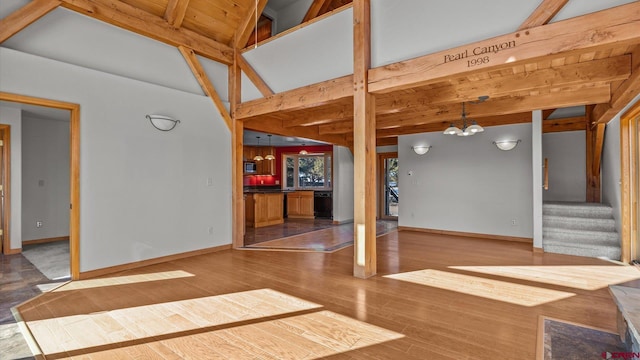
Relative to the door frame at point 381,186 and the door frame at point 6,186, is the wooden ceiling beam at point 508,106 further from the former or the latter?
the door frame at point 6,186

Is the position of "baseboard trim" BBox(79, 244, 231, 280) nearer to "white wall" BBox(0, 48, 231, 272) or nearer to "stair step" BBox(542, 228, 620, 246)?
"white wall" BBox(0, 48, 231, 272)

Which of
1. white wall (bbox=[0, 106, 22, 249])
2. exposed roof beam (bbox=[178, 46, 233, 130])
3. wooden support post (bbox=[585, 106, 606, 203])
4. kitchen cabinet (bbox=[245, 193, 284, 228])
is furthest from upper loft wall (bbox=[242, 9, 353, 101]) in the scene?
wooden support post (bbox=[585, 106, 606, 203])

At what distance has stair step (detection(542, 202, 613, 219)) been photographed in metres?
5.34

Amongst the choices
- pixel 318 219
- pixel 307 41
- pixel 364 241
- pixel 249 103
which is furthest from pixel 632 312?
pixel 318 219

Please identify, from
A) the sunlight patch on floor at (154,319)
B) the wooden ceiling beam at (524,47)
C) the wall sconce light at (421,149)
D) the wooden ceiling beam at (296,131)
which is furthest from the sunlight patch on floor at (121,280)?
the wall sconce light at (421,149)

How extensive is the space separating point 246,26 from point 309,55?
1.68 m

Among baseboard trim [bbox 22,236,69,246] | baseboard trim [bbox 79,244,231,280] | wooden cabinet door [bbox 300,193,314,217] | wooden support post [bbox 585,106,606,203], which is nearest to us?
baseboard trim [bbox 79,244,231,280]

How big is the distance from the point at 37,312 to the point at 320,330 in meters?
2.73

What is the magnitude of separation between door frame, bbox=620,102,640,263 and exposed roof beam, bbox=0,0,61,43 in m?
7.62

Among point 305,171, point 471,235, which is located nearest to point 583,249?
point 471,235

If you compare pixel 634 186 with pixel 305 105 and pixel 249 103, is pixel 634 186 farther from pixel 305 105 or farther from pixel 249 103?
pixel 249 103

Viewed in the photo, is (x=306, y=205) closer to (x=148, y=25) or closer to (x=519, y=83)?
(x=148, y=25)

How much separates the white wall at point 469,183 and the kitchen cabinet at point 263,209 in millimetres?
3457

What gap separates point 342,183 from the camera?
29.2ft
